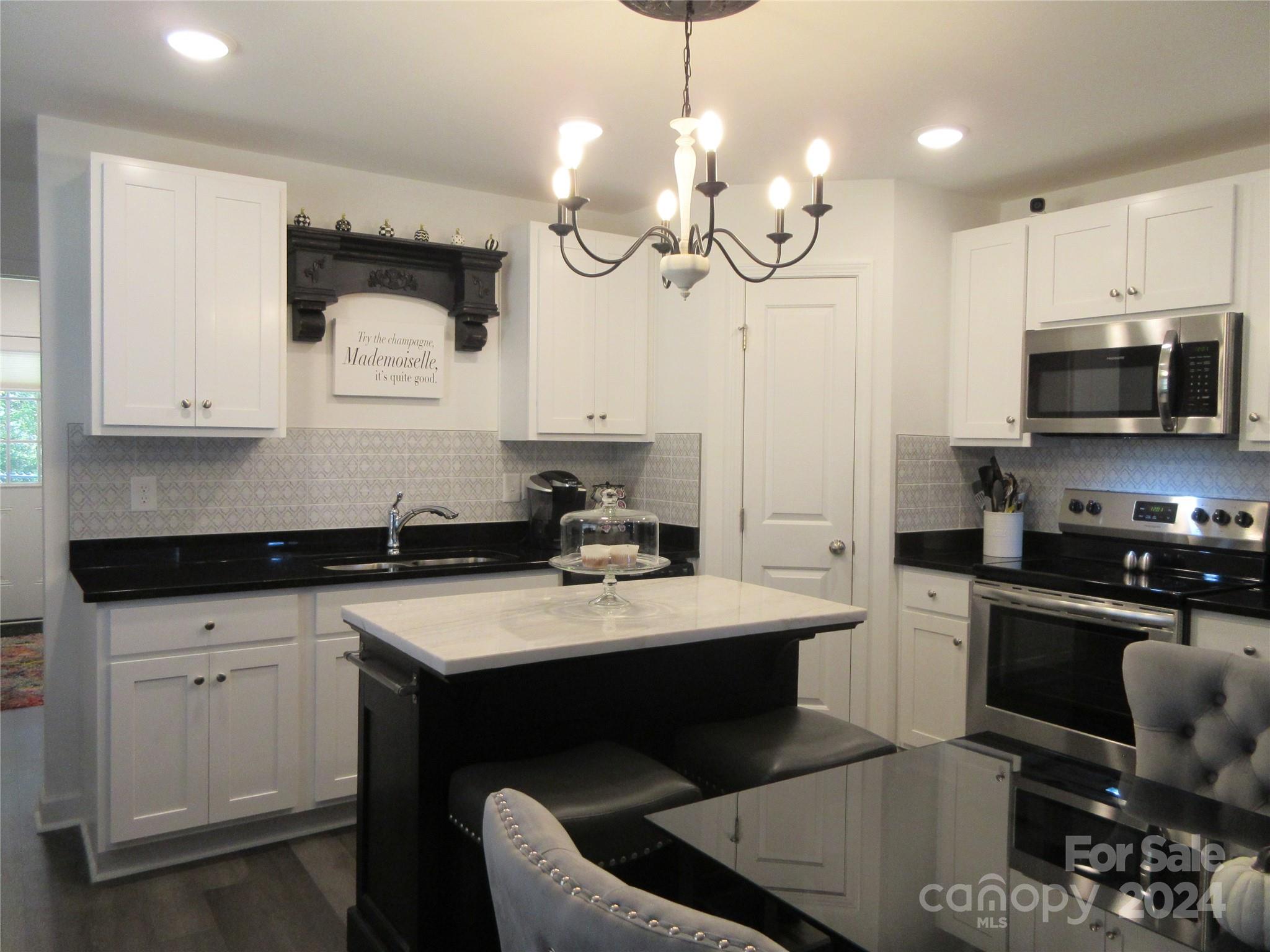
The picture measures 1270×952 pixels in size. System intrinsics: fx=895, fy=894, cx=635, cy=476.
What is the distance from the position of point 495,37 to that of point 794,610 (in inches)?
67.6

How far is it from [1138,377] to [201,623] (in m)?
3.29

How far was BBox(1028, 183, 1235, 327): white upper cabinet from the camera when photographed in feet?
9.78

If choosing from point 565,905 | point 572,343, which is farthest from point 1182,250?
point 565,905

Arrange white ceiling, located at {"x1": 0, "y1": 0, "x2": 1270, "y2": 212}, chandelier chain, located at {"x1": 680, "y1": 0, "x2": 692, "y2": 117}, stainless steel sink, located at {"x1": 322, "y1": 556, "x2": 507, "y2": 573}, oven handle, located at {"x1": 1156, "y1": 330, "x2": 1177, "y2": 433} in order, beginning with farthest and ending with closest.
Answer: stainless steel sink, located at {"x1": 322, "y1": 556, "x2": 507, "y2": 573} < oven handle, located at {"x1": 1156, "y1": 330, "x2": 1177, "y2": 433} < white ceiling, located at {"x1": 0, "y1": 0, "x2": 1270, "y2": 212} < chandelier chain, located at {"x1": 680, "y1": 0, "x2": 692, "y2": 117}

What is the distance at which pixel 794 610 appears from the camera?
225 cm

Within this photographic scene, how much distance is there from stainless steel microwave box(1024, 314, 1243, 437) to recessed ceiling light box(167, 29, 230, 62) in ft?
9.76

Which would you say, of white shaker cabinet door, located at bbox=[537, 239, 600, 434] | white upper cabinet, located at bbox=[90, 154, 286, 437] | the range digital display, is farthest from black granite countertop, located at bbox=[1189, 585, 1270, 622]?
white upper cabinet, located at bbox=[90, 154, 286, 437]

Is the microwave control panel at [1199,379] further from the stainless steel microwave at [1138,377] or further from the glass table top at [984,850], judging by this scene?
the glass table top at [984,850]

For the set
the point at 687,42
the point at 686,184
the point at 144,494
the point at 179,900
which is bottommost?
the point at 179,900

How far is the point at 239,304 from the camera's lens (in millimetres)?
3096

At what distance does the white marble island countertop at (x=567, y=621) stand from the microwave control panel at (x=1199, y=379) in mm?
1612

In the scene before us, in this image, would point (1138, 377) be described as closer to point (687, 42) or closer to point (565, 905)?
point (687, 42)

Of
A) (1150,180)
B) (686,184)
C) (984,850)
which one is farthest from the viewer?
(1150,180)

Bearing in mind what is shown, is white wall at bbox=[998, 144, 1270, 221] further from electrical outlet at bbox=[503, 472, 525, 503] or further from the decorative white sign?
the decorative white sign
